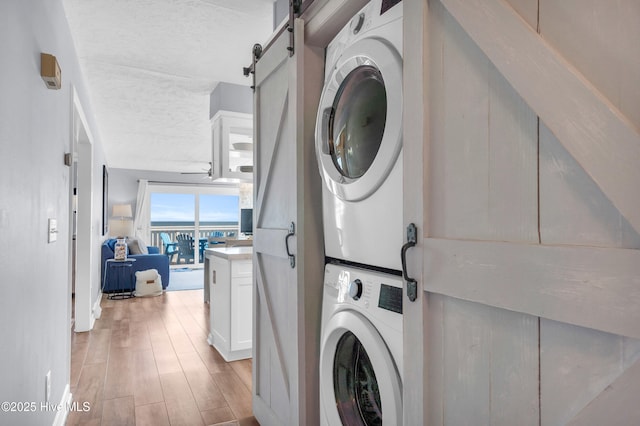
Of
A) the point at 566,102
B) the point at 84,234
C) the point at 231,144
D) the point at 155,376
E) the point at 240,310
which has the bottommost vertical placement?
the point at 155,376

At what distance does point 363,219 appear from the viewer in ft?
4.14

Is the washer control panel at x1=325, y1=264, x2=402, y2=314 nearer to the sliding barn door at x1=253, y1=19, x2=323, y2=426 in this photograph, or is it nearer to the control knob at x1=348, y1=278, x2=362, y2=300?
the control knob at x1=348, y1=278, x2=362, y2=300

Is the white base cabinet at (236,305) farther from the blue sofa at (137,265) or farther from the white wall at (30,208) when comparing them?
the blue sofa at (137,265)

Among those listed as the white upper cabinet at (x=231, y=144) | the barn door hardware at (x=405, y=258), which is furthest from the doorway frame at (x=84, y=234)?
the barn door hardware at (x=405, y=258)

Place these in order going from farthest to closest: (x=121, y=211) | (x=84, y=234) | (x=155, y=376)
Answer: (x=121, y=211)
(x=84, y=234)
(x=155, y=376)

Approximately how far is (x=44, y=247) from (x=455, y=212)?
69.9 inches

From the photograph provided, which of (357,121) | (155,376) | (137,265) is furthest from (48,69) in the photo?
(137,265)

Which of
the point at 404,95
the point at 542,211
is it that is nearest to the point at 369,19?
the point at 404,95

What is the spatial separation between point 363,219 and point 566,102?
0.70 metres

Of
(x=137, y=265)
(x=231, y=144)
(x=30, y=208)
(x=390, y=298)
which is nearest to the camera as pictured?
(x=390, y=298)

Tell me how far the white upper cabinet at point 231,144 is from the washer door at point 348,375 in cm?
301

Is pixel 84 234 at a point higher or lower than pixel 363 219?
lower

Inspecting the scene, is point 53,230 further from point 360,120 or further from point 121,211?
point 121,211

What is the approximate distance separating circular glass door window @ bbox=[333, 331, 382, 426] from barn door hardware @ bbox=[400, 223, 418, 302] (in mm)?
444
